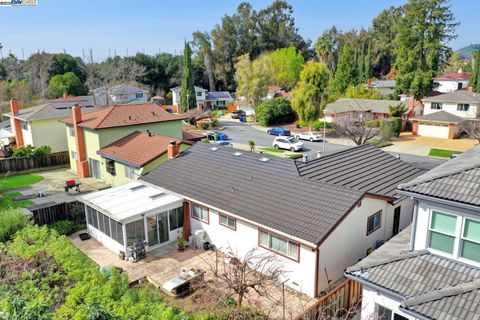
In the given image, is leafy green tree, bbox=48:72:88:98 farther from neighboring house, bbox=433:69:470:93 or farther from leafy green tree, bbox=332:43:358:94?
neighboring house, bbox=433:69:470:93

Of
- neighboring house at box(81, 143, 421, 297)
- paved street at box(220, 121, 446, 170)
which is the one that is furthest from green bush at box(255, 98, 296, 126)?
neighboring house at box(81, 143, 421, 297)

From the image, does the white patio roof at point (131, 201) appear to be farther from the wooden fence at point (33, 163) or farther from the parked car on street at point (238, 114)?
the parked car on street at point (238, 114)

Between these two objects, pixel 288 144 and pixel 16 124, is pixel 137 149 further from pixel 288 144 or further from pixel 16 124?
pixel 16 124

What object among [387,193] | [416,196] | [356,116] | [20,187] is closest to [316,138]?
[356,116]

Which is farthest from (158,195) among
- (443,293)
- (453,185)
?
(443,293)

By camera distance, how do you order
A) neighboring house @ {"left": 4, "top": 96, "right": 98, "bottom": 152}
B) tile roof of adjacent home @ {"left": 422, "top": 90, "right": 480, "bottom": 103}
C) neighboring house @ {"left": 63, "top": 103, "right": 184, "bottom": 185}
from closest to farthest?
1. neighboring house @ {"left": 63, "top": 103, "right": 184, "bottom": 185}
2. neighboring house @ {"left": 4, "top": 96, "right": 98, "bottom": 152}
3. tile roof of adjacent home @ {"left": 422, "top": 90, "right": 480, "bottom": 103}
